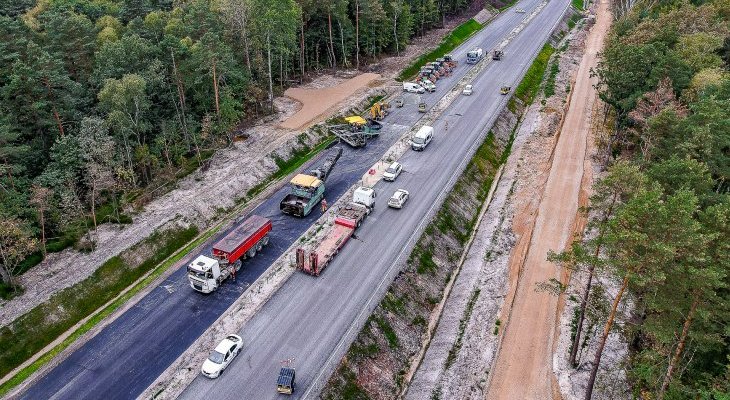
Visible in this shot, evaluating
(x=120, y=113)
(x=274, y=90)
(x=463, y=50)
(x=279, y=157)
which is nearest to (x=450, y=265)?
(x=279, y=157)

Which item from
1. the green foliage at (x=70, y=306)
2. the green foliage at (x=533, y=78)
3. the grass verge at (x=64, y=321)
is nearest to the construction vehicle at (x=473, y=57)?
the green foliage at (x=533, y=78)

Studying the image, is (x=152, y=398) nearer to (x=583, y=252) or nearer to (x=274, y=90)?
(x=583, y=252)

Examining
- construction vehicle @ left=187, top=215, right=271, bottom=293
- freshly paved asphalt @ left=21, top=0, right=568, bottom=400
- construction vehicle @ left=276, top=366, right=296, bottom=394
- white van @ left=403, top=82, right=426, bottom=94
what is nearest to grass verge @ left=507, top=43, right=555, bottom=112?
white van @ left=403, top=82, right=426, bottom=94

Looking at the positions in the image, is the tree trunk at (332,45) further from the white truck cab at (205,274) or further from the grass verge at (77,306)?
the white truck cab at (205,274)

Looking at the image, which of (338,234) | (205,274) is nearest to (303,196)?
(338,234)

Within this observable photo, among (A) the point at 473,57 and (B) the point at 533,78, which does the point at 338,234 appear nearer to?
(B) the point at 533,78
